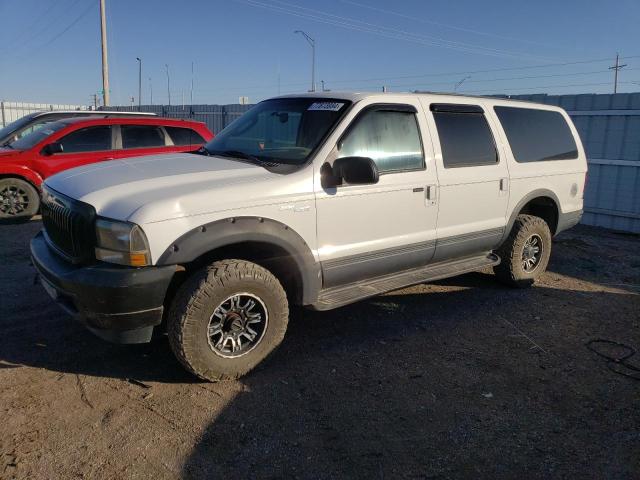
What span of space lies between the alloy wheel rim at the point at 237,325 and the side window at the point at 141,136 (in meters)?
6.29

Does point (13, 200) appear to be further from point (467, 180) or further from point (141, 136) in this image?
point (467, 180)

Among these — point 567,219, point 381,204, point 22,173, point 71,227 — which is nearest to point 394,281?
point 381,204

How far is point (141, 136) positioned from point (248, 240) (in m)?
6.38

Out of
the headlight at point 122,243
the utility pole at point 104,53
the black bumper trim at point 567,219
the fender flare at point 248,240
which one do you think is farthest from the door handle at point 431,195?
the utility pole at point 104,53

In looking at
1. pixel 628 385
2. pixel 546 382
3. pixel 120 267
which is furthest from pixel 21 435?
pixel 628 385

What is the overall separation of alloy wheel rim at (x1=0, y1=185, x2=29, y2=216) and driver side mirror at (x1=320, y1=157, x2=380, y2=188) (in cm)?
656

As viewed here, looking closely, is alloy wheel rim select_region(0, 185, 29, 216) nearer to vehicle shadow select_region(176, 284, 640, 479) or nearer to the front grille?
the front grille

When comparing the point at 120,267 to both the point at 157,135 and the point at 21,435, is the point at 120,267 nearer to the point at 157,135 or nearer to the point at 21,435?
the point at 21,435

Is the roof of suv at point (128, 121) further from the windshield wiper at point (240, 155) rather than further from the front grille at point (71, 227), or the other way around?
Answer: the front grille at point (71, 227)

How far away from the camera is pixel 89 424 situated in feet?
10.3

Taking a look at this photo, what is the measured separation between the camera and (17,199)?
8.48 metres

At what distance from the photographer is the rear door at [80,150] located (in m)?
8.54

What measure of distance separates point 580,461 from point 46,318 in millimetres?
4156

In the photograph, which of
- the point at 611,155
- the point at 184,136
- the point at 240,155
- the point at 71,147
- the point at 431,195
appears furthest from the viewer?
the point at 611,155
